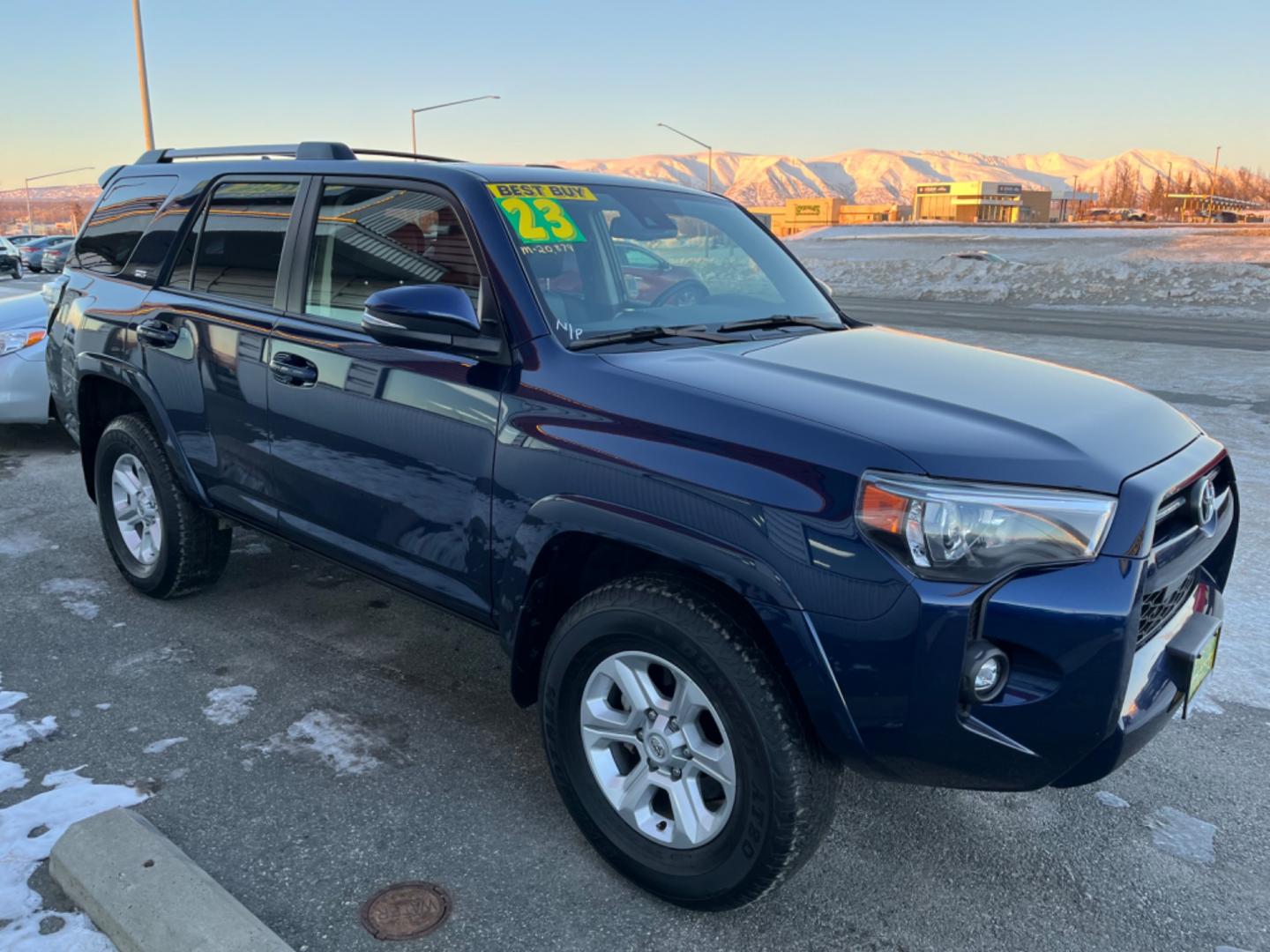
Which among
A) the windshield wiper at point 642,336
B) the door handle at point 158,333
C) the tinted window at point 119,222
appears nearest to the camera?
the windshield wiper at point 642,336

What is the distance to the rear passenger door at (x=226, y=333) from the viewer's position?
3.60 meters

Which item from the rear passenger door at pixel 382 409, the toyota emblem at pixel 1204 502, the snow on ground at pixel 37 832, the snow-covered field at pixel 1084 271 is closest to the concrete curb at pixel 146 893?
the snow on ground at pixel 37 832

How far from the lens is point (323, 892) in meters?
2.56

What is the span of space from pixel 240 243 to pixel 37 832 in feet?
7.08

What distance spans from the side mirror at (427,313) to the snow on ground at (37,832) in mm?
1600

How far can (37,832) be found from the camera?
9.10 ft

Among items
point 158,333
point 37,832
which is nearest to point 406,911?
point 37,832

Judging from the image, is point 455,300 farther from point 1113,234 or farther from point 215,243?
point 1113,234

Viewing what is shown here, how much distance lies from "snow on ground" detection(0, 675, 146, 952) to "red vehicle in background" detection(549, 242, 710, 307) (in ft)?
6.97

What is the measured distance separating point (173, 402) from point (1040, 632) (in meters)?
3.37

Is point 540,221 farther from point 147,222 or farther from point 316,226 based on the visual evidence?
point 147,222

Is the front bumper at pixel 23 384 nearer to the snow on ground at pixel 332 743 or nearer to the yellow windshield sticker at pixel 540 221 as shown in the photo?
the snow on ground at pixel 332 743

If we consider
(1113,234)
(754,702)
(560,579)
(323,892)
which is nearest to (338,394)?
(560,579)

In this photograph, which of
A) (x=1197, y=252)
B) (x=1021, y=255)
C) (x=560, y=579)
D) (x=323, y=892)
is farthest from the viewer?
(x=1021, y=255)
